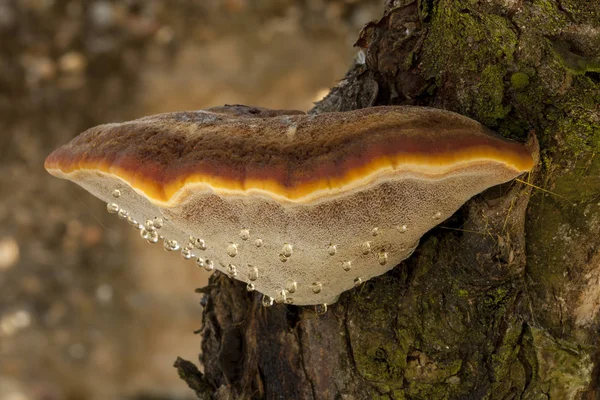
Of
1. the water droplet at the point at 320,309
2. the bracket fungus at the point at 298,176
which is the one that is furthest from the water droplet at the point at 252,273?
the water droplet at the point at 320,309

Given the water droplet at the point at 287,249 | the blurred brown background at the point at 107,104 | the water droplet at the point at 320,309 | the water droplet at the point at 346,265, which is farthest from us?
the blurred brown background at the point at 107,104

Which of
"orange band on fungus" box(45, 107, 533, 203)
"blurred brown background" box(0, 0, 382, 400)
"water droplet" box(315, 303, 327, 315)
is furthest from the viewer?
"blurred brown background" box(0, 0, 382, 400)

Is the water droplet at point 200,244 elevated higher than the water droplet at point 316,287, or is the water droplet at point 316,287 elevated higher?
the water droplet at point 200,244

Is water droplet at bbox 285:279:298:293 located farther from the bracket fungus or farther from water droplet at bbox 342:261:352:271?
water droplet at bbox 342:261:352:271

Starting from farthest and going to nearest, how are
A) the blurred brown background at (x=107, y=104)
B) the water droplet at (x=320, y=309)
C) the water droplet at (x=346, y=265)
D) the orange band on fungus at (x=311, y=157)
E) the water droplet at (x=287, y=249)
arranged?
the blurred brown background at (x=107, y=104) < the water droplet at (x=320, y=309) < the water droplet at (x=346, y=265) < the water droplet at (x=287, y=249) < the orange band on fungus at (x=311, y=157)

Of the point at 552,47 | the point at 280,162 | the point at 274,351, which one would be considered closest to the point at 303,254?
the point at 280,162

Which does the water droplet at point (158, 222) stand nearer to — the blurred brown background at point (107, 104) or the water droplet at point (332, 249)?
the water droplet at point (332, 249)

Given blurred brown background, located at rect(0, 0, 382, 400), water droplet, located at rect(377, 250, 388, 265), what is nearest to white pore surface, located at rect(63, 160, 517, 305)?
water droplet, located at rect(377, 250, 388, 265)

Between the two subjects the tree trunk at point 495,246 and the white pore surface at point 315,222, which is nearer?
the white pore surface at point 315,222
